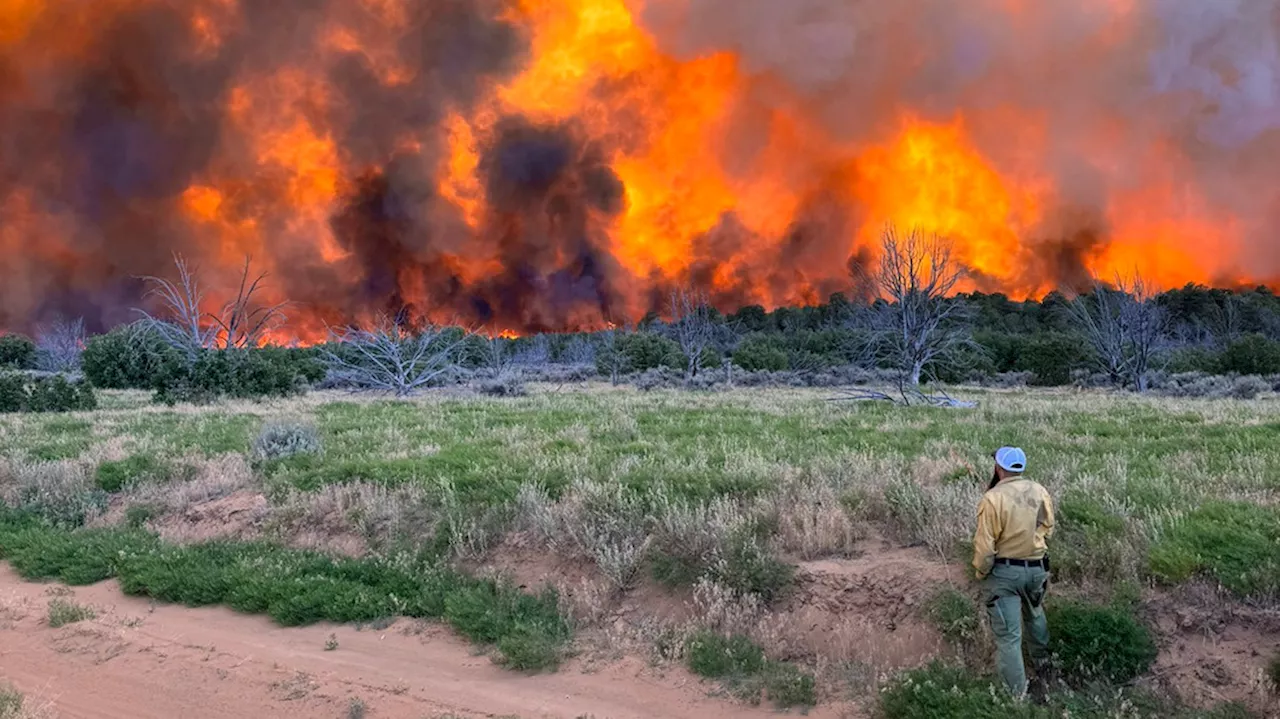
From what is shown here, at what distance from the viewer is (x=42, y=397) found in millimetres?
Answer: 23438

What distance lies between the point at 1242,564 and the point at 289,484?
36.2 feet

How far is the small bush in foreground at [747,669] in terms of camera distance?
17.2 feet

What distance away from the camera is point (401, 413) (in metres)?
19.7

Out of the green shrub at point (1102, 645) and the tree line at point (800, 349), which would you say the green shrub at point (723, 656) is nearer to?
the green shrub at point (1102, 645)

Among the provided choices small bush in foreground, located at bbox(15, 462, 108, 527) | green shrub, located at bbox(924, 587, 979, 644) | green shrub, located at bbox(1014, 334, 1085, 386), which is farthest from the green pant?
green shrub, located at bbox(1014, 334, 1085, 386)

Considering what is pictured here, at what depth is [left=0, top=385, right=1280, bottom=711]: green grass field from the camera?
638cm

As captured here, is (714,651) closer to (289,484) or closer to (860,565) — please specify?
(860,565)

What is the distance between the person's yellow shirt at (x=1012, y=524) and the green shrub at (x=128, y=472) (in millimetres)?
12220

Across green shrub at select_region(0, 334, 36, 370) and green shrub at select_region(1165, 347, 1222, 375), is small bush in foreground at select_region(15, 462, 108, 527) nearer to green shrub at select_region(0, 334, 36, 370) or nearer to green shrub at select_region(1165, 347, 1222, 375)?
green shrub at select_region(1165, 347, 1222, 375)

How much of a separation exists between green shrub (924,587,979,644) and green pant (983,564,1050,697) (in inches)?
18.3

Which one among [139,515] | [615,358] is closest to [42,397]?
[139,515]

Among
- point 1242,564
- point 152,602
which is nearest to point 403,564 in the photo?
point 152,602

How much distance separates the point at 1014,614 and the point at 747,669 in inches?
78.5

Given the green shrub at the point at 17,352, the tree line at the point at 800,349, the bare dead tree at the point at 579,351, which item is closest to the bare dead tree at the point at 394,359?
the tree line at the point at 800,349
